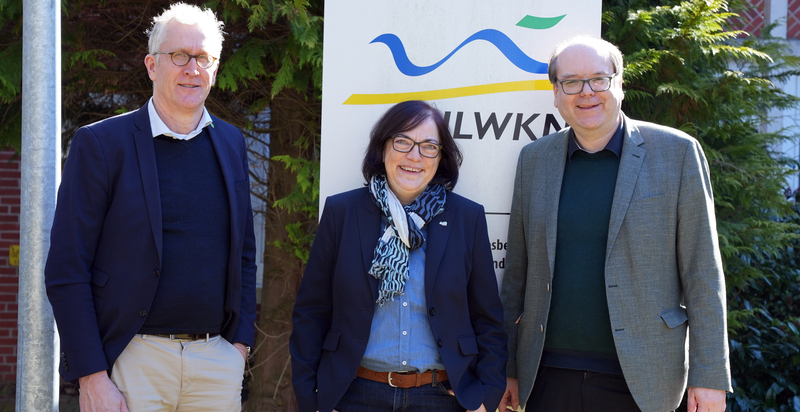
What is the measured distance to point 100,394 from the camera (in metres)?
2.33

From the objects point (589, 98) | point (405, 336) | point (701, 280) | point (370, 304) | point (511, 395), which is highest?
point (589, 98)

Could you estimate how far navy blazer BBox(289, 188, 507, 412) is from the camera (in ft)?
8.16

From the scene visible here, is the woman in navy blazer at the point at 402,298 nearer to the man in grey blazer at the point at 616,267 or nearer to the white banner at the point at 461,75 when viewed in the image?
the man in grey blazer at the point at 616,267

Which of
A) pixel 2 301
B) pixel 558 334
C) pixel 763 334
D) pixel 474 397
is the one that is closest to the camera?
pixel 474 397

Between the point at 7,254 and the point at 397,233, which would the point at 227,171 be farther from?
the point at 7,254

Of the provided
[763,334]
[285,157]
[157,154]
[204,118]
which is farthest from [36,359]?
[763,334]

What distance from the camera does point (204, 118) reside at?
8.80 feet

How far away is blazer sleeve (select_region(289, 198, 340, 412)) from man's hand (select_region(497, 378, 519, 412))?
0.85 meters

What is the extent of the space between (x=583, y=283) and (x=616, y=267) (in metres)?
0.15

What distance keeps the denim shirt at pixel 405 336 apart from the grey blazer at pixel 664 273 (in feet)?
1.65

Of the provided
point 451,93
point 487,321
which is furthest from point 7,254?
point 487,321

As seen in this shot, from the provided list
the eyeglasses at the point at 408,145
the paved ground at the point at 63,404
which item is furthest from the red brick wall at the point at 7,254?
the eyeglasses at the point at 408,145

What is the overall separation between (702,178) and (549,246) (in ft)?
2.06

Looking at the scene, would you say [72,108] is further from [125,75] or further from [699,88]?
[699,88]
